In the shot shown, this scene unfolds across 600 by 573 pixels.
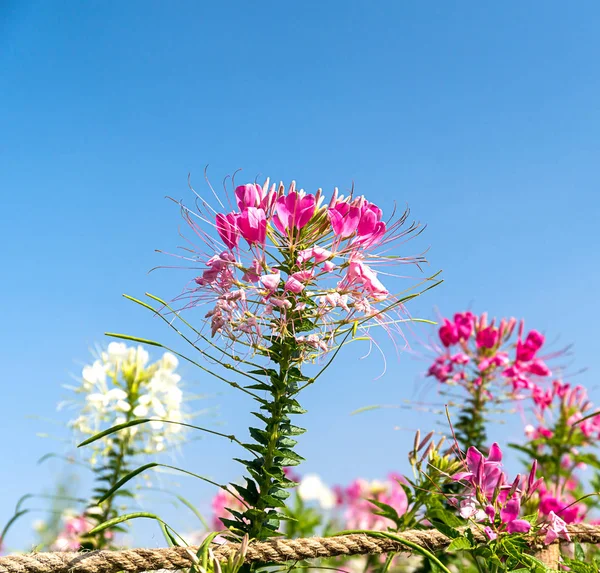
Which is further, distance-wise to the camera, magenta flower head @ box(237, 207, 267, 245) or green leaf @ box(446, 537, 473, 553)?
→ magenta flower head @ box(237, 207, 267, 245)

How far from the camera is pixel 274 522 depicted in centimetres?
179

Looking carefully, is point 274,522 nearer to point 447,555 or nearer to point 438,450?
point 438,450

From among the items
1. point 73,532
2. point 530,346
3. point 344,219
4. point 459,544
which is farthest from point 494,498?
point 73,532

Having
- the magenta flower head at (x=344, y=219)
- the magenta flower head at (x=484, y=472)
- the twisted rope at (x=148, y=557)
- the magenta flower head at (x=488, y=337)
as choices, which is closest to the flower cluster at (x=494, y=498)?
the magenta flower head at (x=484, y=472)

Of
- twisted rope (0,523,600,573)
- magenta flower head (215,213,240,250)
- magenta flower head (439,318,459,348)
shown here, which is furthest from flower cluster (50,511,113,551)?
magenta flower head (439,318,459,348)

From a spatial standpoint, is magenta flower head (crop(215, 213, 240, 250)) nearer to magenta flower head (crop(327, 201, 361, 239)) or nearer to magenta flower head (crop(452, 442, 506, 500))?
magenta flower head (crop(327, 201, 361, 239))

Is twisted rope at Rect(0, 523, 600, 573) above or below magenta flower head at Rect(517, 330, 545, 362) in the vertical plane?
below

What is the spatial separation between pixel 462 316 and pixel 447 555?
1.43 meters

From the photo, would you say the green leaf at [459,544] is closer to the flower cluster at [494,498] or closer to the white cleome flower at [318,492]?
the flower cluster at [494,498]

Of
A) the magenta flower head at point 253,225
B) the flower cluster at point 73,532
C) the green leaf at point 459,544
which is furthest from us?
the flower cluster at point 73,532

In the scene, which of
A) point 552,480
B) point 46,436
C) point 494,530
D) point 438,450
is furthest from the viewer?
point 552,480

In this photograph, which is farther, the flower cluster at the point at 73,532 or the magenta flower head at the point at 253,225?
the flower cluster at the point at 73,532

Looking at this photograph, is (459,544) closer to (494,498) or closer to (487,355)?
(494,498)

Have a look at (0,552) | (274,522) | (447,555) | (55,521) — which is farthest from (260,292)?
(0,552)
